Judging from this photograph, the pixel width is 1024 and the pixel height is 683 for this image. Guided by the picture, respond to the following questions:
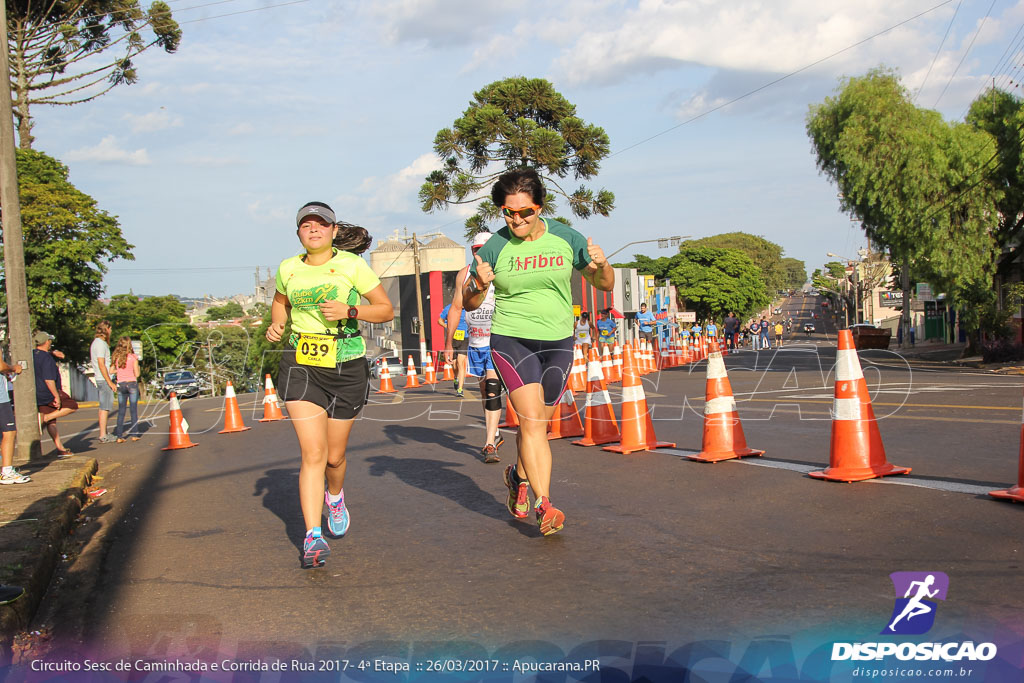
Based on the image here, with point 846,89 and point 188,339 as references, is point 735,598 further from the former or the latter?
point 188,339

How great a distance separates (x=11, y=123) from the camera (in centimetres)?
1009

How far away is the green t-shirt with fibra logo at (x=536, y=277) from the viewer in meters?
5.19

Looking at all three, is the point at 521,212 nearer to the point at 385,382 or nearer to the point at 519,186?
the point at 519,186

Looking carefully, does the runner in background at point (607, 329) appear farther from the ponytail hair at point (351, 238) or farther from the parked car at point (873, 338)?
the ponytail hair at point (351, 238)

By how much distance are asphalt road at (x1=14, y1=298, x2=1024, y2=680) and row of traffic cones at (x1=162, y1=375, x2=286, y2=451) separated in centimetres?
320

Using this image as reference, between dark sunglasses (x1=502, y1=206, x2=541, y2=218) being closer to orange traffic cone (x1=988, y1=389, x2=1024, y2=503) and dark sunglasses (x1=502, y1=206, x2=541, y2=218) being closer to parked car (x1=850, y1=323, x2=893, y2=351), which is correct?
orange traffic cone (x1=988, y1=389, x2=1024, y2=503)

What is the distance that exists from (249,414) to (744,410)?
9500mm

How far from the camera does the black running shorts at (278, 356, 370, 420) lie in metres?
4.79

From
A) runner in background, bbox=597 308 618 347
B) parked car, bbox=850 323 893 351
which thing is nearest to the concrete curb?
runner in background, bbox=597 308 618 347

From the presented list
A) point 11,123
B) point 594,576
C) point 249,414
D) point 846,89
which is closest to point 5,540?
point 594,576

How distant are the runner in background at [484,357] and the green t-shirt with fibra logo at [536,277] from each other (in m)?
0.30

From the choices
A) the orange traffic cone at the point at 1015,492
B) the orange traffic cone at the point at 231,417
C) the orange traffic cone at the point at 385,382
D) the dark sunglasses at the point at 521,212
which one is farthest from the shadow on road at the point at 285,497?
the orange traffic cone at the point at 385,382

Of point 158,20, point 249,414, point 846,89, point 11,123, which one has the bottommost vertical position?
point 249,414

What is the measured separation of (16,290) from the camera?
32.8 ft
